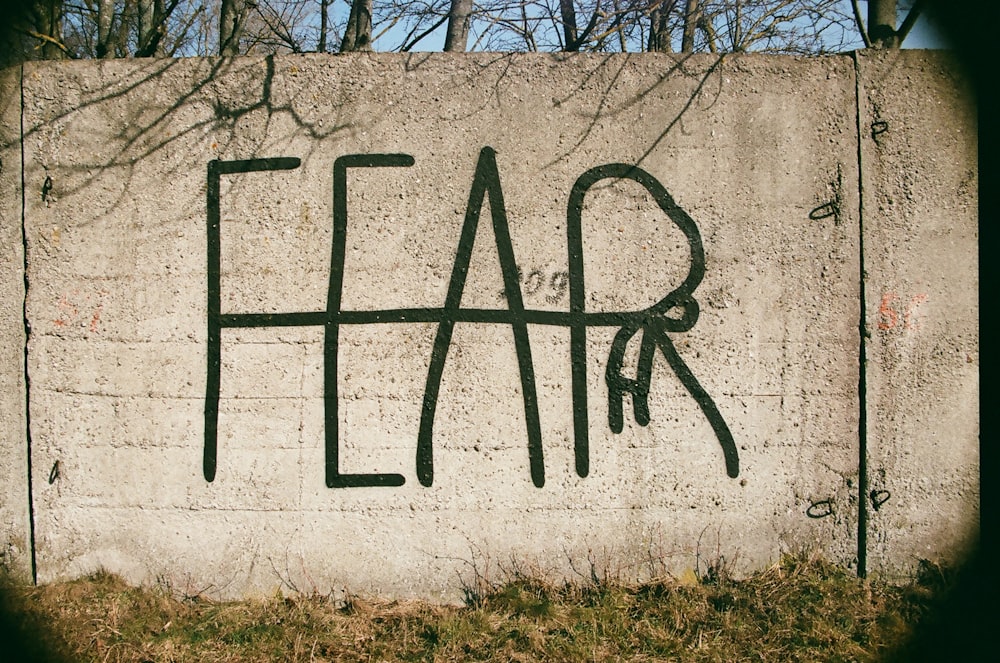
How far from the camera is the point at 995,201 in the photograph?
2828mm

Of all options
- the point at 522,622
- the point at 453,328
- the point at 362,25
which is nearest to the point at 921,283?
the point at 453,328

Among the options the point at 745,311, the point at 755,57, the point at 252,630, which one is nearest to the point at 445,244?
the point at 745,311

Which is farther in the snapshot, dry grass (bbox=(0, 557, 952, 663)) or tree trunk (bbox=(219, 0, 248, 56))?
tree trunk (bbox=(219, 0, 248, 56))

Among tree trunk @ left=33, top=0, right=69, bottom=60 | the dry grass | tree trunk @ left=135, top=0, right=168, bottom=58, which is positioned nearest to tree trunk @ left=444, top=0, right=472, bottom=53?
tree trunk @ left=135, top=0, right=168, bottom=58

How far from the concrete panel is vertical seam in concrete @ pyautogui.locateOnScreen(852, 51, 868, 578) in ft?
0.11

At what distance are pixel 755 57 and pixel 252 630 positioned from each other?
2952 millimetres

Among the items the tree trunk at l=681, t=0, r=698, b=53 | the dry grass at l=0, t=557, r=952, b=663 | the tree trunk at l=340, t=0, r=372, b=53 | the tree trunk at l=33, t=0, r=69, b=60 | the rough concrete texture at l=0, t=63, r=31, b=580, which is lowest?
the dry grass at l=0, t=557, r=952, b=663

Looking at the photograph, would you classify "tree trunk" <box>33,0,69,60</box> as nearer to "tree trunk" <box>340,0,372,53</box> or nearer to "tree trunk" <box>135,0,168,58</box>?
"tree trunk" <box>135,0,168,58</box>

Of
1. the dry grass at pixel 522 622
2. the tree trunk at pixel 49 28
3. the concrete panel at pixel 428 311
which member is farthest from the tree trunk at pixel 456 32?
the dry grass at pixel 522 622

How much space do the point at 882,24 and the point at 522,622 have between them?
120 inches

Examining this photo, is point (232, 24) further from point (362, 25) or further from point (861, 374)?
point (861, 374)

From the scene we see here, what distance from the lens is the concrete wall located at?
9.27 feet

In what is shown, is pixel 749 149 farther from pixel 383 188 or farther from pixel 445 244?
pixel 383 188

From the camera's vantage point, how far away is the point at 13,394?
2.84m
